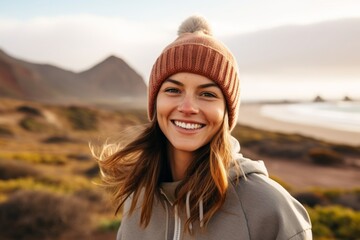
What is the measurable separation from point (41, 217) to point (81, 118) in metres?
A: 46.6

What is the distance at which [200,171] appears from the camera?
75.5 inches

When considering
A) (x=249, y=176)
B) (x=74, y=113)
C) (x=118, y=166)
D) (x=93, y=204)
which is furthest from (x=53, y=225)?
(x=74, y=113)

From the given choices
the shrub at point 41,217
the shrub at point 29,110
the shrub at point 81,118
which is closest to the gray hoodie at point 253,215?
the shrub at point 41,217

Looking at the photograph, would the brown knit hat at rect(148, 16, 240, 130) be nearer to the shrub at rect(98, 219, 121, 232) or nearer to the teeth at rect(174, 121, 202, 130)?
the teeth at rect(174, 121, 202, 130)

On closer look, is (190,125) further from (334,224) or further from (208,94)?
(334,224)

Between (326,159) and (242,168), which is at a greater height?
(242,168)

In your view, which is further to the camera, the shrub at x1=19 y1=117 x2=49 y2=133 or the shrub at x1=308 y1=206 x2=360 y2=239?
the shrub at x1=19 y1=117 x2=49 y2=133

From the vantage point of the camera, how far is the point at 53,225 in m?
8.13

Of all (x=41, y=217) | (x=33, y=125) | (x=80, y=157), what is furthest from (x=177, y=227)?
(x=33, y=125)

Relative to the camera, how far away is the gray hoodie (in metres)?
1.61

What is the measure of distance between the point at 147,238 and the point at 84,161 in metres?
19.3

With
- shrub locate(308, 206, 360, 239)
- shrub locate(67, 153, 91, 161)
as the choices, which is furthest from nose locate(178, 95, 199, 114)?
shrub locate(67, 153, 91, 161)

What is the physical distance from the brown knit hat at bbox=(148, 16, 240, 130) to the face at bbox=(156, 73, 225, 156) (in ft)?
0.11

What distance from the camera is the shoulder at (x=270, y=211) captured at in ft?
5.25
